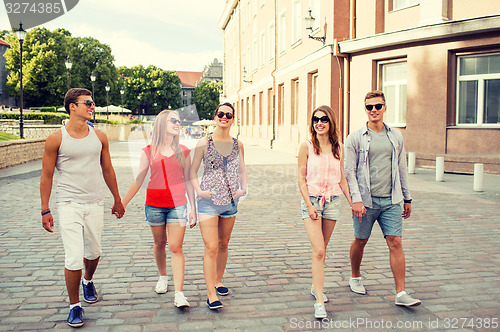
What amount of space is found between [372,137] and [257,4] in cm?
3131

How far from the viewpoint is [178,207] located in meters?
4.11

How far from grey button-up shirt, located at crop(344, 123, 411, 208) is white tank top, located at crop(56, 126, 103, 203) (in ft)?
7.14

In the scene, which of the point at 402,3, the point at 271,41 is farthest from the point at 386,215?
the point at 271,41

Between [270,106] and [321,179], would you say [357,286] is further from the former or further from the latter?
[270,106]

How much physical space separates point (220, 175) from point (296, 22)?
21778 millimetres

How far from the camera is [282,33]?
27.4 m

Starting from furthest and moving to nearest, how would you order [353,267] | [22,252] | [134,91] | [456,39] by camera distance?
[134,91], [456,39], [22,252], [353,267]

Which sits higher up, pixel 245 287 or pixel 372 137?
pixel 372 137

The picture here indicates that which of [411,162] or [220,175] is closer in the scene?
[220,175]

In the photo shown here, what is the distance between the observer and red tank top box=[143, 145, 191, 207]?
13.4 ft

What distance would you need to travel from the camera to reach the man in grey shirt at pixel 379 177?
4113mm

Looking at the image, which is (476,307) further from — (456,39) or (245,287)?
(456,39)

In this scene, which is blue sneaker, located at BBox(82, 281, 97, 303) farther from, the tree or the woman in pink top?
the tree

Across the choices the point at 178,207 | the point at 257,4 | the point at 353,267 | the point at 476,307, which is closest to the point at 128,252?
the point at 178,207
